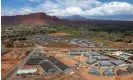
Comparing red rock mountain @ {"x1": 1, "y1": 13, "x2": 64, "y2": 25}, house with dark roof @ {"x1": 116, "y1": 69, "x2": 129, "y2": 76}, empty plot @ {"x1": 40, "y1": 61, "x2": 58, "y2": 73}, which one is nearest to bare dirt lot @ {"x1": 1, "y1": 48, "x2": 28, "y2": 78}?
empty plot @ {"x1": 40, "y1": 61, "x2": 58, "y2": 73}

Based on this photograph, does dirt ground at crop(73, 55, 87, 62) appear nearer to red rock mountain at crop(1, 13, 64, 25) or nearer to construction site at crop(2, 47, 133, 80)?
construction site at crop(2, 47, 133, 80)

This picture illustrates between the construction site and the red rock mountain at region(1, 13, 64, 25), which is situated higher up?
the red rock mountain at region(1, 13, 64, 25)

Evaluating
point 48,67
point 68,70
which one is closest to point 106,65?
point 68,70

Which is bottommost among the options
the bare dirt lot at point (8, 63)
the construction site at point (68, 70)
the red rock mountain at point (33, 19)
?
the bare dirt lot at point (8, 63)

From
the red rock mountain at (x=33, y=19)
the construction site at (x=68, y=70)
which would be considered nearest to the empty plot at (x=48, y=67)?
the construction site at (x=68, y=70)

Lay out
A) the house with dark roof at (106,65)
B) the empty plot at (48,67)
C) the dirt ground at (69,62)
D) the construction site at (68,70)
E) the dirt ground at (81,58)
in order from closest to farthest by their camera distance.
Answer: the construction site at (68,70) < the empty plot at (48,67) < the house with dark roof at (106,65) < the dirt ground at (69,62) < the dirt ground at (81,58)

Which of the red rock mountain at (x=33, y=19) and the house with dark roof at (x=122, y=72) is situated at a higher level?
the red rock mountain at (x=33, y=19)

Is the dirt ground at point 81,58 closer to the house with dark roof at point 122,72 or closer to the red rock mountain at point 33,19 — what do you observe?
the house with dark roof at point 122,72

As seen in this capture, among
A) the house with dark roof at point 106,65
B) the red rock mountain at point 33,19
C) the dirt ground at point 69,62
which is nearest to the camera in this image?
the house with dark roof at point 106,65

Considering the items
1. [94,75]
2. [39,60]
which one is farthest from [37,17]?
[94,75]

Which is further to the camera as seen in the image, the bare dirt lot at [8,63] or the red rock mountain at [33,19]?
the red rock mountain at [33,19]

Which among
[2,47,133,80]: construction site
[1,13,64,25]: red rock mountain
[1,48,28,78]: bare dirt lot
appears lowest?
[1,48,28,78]: bare dirt lot
